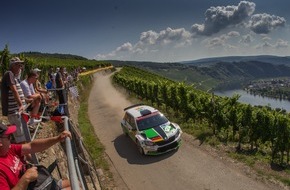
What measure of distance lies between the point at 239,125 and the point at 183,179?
7089 millimetres

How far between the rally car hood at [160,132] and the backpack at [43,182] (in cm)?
1206

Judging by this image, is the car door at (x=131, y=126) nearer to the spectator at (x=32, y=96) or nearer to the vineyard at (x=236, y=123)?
the vineyard at (x=236, y=123)

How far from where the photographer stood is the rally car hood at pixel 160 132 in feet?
54.7

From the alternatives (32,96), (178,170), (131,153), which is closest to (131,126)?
(131,153)

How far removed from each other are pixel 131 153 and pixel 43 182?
1369 centimetres

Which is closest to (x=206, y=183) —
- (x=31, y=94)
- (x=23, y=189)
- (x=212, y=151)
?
(x=212, y=151)

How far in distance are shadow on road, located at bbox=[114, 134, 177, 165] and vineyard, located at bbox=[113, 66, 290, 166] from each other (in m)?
4.03

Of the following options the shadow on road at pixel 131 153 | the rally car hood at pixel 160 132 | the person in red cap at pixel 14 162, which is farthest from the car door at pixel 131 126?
the person in red cap at pixel 14 162

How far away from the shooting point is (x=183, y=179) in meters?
14.4

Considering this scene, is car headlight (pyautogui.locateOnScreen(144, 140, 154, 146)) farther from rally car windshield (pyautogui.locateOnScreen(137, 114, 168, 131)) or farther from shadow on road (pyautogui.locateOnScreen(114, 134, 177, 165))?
rally car windshield (pyautogui.locateOnScreen(137, 114, 168, 131))

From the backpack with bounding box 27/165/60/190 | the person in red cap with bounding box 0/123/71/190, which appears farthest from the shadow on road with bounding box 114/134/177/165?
the backpack with bounding box 27/165/60/190

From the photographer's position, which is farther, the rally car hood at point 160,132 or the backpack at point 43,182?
the rally car hood at point 160,132

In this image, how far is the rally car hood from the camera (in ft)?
54.7

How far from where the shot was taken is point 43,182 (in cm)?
455
